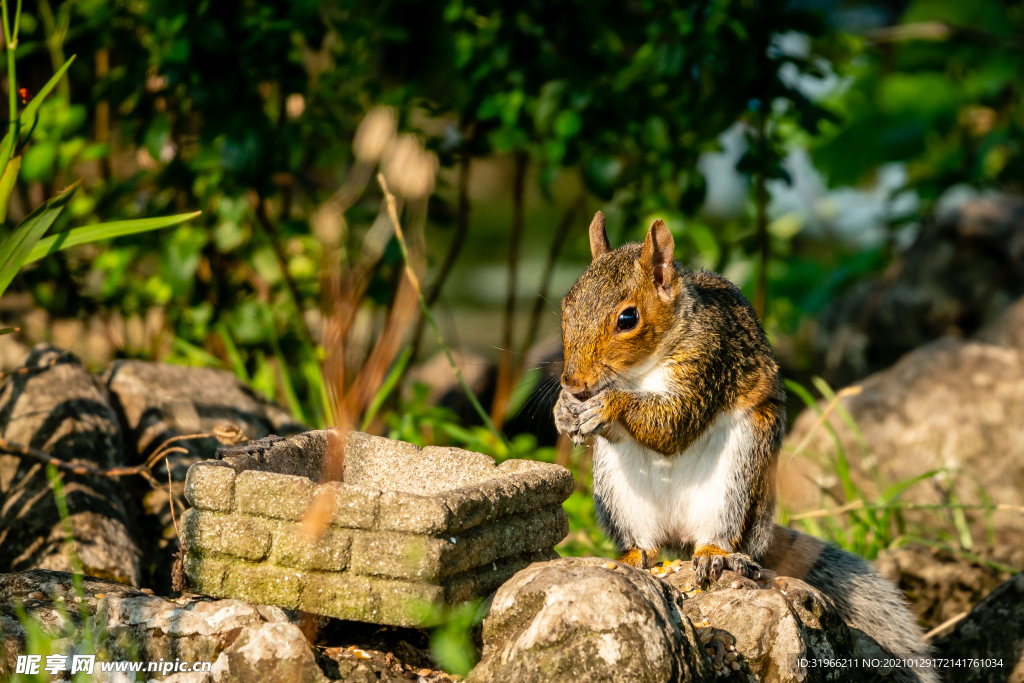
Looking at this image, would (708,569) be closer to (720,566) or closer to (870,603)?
(720,566)

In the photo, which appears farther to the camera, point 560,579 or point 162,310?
point 162,310

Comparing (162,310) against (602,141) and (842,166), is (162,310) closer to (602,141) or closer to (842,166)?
(602,141)

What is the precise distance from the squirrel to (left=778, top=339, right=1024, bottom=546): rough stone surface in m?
1.85

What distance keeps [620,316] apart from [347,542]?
2.87 feet

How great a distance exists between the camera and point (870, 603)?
2580 millimetres

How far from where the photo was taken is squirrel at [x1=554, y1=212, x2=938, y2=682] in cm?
232

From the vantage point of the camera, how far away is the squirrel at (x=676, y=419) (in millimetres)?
2320

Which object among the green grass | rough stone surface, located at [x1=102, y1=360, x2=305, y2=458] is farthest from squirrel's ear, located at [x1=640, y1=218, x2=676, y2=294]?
rough stone surface, located at [x1=102, y1=360, x2=305, y2=458]

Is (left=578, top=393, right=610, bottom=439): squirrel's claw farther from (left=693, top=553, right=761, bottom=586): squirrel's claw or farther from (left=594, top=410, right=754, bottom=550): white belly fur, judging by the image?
(left=693, top=553, right=761, bottom=586): squirrel's claw

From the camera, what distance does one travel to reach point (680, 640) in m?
1.80

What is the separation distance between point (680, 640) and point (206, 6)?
2778 mm

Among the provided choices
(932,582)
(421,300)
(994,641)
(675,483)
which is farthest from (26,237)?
(932,582)

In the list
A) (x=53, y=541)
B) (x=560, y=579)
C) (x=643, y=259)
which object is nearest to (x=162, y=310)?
(x=53, y=541)

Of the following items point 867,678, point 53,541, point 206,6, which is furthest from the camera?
point 206,6
